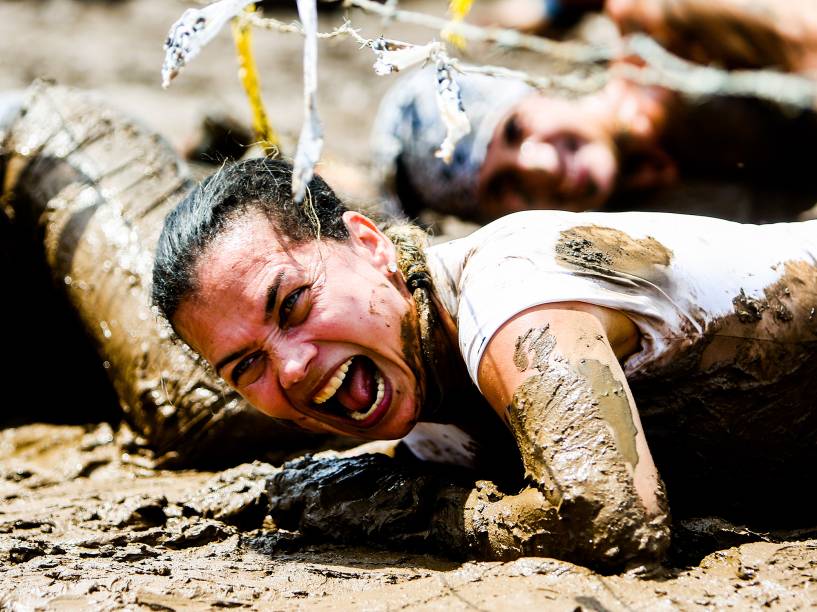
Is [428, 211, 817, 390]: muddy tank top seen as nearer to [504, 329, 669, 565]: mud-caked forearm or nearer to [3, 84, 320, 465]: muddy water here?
[504, 329, 669, 565]: mud-caked forearm

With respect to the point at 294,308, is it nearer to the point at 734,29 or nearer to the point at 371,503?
the point at 371,503

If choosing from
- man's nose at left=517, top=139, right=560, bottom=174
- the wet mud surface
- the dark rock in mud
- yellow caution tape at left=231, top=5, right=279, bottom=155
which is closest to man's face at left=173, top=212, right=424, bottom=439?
the dark rock in mud

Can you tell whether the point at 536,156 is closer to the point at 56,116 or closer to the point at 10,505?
the point at 56,116

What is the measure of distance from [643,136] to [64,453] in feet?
9.50

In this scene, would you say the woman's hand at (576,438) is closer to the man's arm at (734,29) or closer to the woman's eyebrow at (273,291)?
the woman's eyebrow at (273,291)

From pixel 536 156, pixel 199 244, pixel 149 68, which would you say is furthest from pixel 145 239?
pixel 149 68

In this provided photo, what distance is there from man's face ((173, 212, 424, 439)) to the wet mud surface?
321 millimetres

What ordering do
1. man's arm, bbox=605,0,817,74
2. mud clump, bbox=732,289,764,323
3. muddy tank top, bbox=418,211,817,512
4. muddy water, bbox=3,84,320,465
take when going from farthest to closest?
man's arm, bbox=605,0,817,74
muddy water, bbox=3,84,320,465
mud clump, bbox=732,289,764,323
muddy tank top, bbox=418,211,817,512

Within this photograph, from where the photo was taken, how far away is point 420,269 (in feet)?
7.16

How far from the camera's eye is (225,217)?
2109 millimetres

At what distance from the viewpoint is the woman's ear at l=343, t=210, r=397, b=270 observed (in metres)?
2.19

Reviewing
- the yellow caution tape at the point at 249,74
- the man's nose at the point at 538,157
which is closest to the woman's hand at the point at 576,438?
the yellow caution tape at the point at 249,74

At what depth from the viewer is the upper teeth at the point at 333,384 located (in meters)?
2.05

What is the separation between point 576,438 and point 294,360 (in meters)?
0.63
